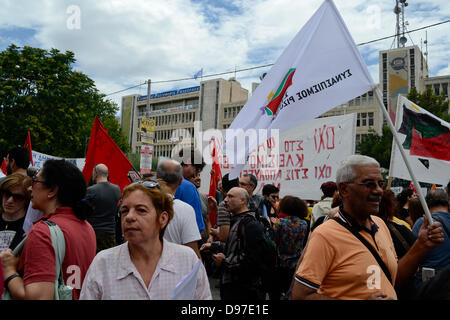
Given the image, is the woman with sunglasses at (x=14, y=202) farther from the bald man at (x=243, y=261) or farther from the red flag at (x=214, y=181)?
the red flag at (x=214, y=181)

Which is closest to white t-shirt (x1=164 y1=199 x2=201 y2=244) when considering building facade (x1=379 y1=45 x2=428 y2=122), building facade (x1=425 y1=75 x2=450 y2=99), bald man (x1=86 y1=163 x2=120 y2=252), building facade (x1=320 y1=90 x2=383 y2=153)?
bald man (x1=86 y1=163 x2=120 y2=252)

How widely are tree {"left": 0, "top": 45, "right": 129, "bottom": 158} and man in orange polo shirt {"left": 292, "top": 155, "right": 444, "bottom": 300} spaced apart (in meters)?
26.0

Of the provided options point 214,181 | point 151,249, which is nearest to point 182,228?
point 151,249

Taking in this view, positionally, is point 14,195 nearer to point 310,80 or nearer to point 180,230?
point 180,230

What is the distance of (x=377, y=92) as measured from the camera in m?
2.98

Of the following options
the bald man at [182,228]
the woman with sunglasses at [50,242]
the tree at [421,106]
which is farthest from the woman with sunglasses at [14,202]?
the tree at [421,106]

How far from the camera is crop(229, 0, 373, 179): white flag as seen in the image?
10.7ft

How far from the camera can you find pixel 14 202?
3148 mm

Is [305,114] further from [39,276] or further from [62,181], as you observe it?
[39,276]

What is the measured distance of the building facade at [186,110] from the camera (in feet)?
286

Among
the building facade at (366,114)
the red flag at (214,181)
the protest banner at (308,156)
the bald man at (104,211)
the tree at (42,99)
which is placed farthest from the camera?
the building facade at (366,114)

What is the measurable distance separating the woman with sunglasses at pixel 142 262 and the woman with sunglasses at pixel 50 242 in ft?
0.92

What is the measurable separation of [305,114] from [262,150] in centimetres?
549

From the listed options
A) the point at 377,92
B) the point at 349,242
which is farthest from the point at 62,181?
the point at 377,92
